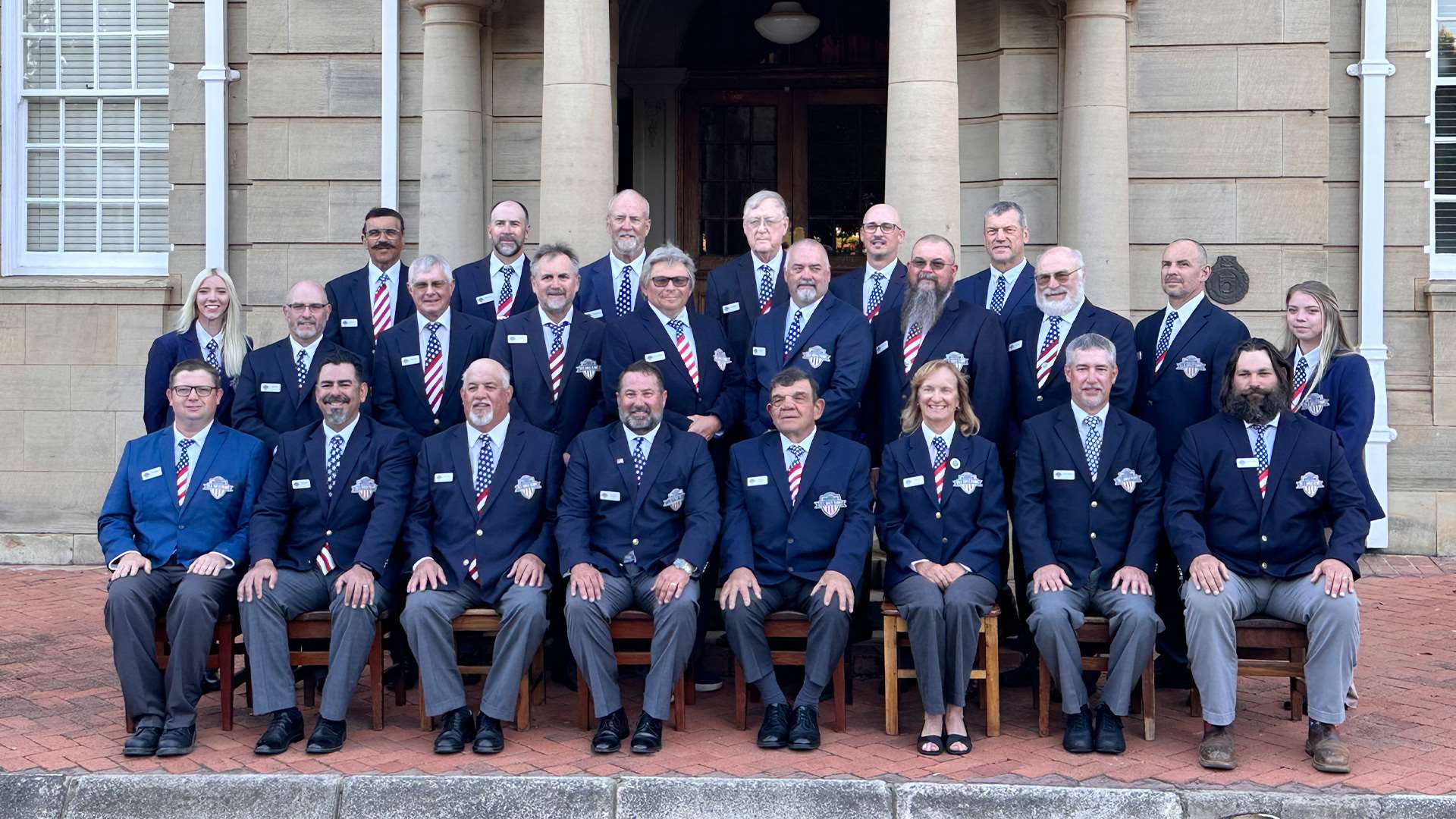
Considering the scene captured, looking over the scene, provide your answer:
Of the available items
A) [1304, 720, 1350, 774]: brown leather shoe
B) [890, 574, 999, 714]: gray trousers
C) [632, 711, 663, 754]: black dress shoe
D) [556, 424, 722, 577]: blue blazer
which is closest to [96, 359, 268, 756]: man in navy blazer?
[556, 424, 722, 577]: blue blazer

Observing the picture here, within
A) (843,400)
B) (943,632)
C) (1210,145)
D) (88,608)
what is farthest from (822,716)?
(1210,145)

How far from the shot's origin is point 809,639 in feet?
21.0

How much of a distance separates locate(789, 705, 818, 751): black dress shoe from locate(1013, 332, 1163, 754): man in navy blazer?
0.96m

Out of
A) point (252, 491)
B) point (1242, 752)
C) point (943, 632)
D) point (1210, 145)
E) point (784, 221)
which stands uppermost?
point (1210, 145)

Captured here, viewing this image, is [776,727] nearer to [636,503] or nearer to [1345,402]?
[636,503]

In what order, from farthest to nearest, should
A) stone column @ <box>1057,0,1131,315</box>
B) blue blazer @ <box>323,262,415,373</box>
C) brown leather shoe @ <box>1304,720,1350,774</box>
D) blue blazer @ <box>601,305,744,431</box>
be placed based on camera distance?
stone column @ <box>1057,0,1131,315</box>
blue blazer @ <box>323,262,415,373</box>
blue blazer @ <box>601,305,744,431</box>
brown leather shoe @ <box>1304,720,1350,774</box>

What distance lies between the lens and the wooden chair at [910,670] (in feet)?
20.8

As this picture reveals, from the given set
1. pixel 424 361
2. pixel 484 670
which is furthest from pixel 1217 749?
pixel 424 361

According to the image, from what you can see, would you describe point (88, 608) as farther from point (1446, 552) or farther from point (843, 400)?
point (1446, 552)

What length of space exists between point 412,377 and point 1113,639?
11.0 feet

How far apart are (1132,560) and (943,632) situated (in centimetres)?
84

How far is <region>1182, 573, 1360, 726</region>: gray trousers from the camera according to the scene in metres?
6.00

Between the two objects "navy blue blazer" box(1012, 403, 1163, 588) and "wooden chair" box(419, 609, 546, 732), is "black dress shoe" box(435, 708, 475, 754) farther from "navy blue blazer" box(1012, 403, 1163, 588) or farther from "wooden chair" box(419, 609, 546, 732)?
"navy blue blazer" box(1012, 403, 1163, 588)

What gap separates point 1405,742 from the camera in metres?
6.22
